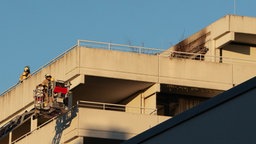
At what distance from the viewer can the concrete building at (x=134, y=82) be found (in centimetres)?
4553

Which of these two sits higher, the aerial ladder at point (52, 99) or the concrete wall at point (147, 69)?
the concrete wall at point (147, 69)

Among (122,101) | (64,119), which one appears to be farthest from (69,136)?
(122,101)

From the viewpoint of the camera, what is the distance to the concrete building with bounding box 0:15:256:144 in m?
45.5

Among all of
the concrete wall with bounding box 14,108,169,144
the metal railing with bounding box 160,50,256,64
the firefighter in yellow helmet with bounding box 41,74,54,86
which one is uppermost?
the metal railing with bounding box 160,50,256,64

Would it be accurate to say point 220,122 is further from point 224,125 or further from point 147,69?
point 147,69

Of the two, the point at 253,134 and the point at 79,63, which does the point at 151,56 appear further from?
the point at 253,134

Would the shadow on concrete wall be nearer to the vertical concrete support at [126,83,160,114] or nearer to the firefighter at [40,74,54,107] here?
the firefighter at [40,74,54,107]

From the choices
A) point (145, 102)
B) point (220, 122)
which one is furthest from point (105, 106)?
point (220, 122)

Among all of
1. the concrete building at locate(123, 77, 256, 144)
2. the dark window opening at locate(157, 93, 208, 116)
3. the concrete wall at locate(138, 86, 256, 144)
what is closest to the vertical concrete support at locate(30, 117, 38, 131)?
the dark window opening at locate(157, 93, 208, 116)

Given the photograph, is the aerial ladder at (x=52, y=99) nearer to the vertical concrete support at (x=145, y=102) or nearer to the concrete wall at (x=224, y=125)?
the vertical concrete support at (x=145, y=102)

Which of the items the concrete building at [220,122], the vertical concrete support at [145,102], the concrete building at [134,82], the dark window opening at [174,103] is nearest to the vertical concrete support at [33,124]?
the concrete building at [134,82]

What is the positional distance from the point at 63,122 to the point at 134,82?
3690 millimetres

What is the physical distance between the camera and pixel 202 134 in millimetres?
24672

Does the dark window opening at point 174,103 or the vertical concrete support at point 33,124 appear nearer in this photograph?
the dark window opening at point 174,103
